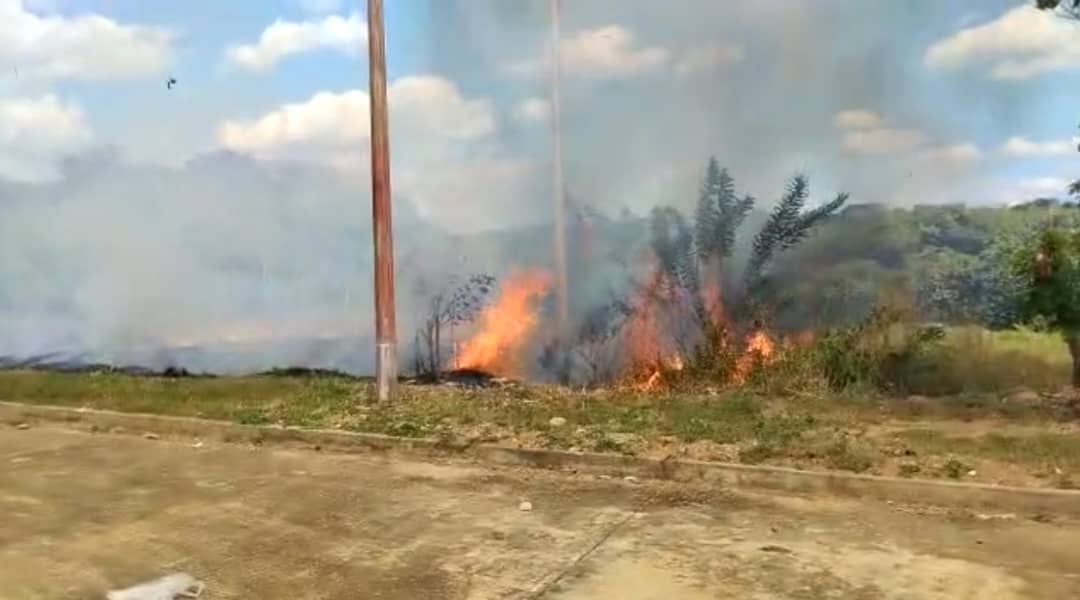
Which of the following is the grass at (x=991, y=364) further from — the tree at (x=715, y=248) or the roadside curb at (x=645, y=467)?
the roadside curb at (x=645, y=467)

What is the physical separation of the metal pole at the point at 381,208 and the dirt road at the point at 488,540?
224 cm

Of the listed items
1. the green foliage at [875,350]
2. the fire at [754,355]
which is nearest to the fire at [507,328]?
the fire at [754,355]

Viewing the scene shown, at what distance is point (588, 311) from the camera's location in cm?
1280

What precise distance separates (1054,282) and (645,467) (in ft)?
15.5

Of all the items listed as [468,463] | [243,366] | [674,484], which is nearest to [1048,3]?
[674,484]

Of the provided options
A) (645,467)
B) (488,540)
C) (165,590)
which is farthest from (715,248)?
(165,590)

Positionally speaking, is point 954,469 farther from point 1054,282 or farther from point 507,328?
point 507,328

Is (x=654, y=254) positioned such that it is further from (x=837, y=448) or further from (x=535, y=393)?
(x=837, y=448)

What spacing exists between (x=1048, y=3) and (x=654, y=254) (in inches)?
216

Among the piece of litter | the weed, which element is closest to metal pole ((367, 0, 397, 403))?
the piece of litter

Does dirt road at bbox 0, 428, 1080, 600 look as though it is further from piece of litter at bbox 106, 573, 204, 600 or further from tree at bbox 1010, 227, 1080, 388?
tree at bbox 1010, 227, 1080, 388

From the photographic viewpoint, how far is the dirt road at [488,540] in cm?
444

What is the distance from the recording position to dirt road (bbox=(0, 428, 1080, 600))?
4.44 metres

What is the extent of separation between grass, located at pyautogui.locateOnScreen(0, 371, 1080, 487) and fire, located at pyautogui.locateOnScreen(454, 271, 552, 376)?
2.00 meters
